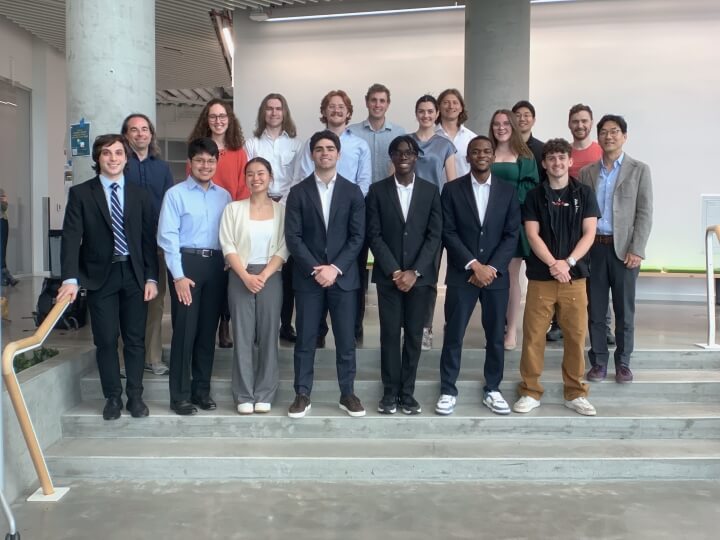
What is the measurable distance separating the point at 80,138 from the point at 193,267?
5.91 feet

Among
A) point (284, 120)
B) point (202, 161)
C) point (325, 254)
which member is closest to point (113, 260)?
point (202, 161)

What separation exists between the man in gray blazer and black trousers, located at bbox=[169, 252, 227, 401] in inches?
103

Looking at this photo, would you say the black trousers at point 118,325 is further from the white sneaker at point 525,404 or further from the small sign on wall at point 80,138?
the white sneaker at point 525,404

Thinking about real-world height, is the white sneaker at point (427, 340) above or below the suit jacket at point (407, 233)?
below

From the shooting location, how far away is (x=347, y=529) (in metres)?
3.05

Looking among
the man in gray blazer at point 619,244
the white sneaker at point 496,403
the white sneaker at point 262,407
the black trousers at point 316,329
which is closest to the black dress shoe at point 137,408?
the white sneaker at point 262,407

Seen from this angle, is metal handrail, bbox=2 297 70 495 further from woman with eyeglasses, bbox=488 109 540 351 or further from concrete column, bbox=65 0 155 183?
woman with eyeglasses, bbox=488 109 540 351

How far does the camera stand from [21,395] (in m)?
3.22

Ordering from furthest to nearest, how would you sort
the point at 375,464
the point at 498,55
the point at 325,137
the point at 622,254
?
the point at 498,55
the point at 622,254
the point at 325,137
the point at 375,464

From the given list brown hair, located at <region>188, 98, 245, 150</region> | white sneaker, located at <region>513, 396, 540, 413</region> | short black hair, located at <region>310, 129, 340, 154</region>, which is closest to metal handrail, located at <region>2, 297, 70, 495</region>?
brown hair, located at <region>188, 98, 245, 150</region>

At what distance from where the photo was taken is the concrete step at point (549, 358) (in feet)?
15.7

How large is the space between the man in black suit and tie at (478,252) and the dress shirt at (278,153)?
130 centimetres

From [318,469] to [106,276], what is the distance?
70.0 inches

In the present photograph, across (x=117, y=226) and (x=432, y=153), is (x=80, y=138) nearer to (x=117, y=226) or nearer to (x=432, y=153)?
(x=117, y=226)
